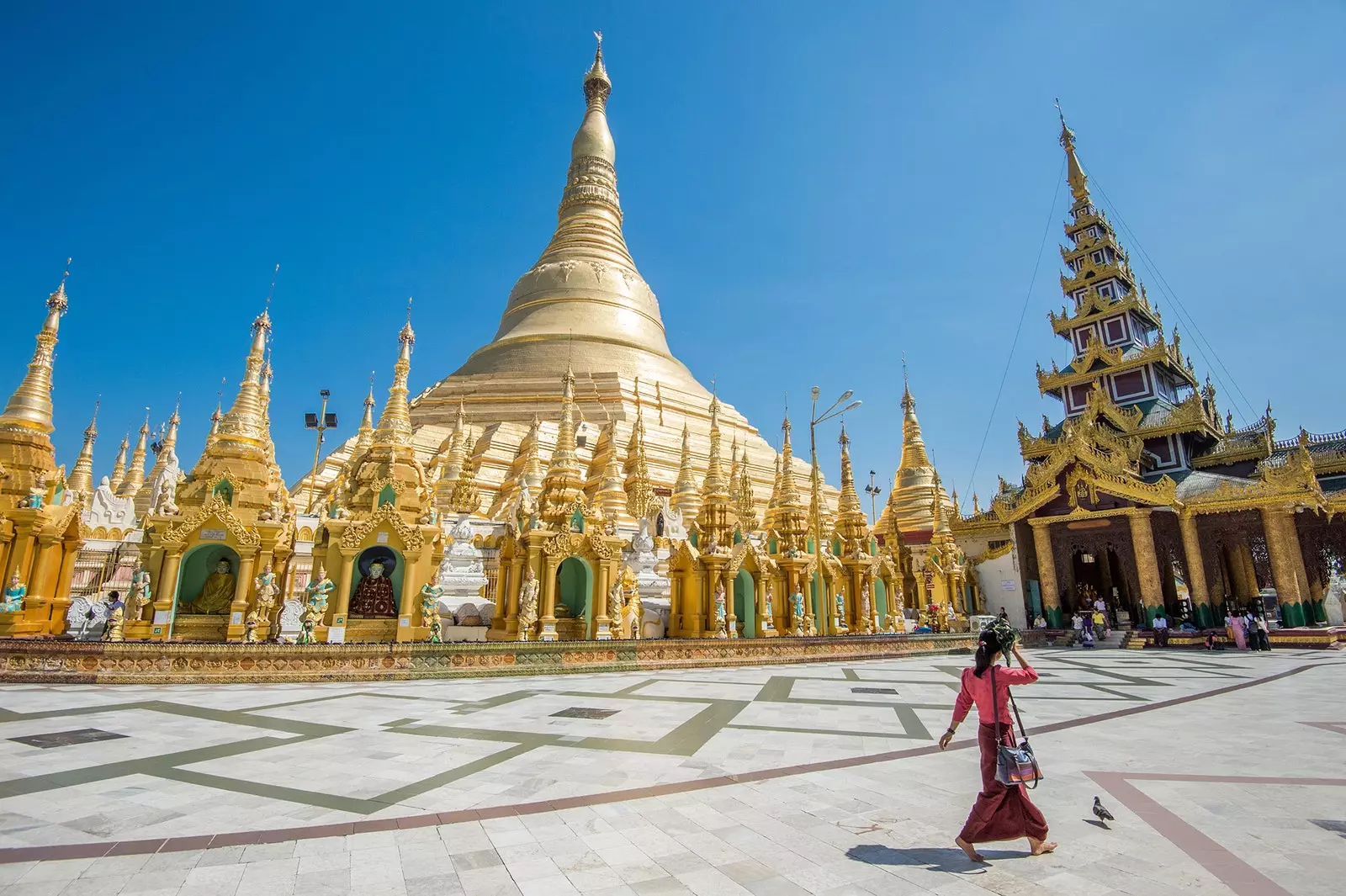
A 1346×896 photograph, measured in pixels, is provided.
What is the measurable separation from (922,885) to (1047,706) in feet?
25.3

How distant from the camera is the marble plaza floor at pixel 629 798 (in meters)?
3.54

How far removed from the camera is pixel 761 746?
6.73 metres

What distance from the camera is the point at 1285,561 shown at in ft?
70.7

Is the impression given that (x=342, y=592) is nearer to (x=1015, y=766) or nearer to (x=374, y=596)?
(x=374, y=596)

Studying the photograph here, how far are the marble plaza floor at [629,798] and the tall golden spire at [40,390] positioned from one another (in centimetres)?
1029

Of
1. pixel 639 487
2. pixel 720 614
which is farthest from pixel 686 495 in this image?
pixel 720 614

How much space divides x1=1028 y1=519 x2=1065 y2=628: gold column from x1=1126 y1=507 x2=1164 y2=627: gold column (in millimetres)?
2722

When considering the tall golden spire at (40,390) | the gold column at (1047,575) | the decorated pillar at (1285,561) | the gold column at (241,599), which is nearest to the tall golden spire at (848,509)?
the gold column at (1047,575)

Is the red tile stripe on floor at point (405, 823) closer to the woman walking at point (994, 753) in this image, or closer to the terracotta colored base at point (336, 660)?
the woman walking at point (994, 753)

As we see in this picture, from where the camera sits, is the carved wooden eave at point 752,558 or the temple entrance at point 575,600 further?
the carved wooden eave at point 752,558

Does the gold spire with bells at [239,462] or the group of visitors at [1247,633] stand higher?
the gold spire with bells at [239,462]

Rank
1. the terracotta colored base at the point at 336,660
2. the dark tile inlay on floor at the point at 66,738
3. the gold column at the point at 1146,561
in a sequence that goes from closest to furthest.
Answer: the dark tile inlay on floor at the point at 66,738 < the terracotta colored base at the point at 336,660 < the gold column at the point at 1146,561

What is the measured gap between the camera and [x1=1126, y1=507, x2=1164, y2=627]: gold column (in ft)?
76.7

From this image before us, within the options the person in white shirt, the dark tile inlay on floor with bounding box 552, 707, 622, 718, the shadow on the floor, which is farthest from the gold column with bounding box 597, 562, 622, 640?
the person in white shirt
